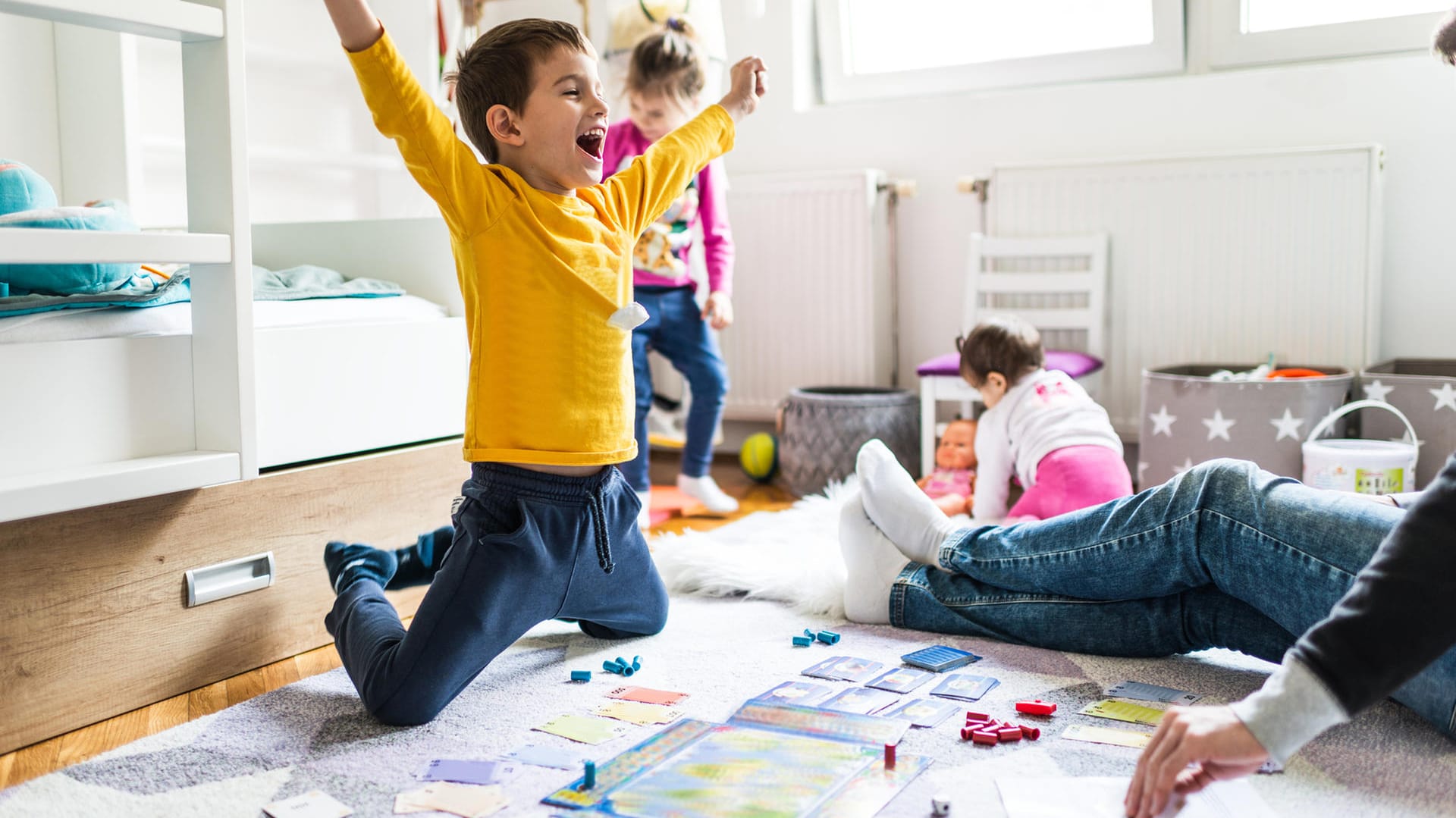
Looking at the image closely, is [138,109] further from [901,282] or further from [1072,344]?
[1072,344]

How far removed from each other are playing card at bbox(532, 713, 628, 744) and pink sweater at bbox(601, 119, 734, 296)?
4.23 ft

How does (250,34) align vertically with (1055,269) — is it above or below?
above

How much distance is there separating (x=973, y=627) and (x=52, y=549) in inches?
40.6

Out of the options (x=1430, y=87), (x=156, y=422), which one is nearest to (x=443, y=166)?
(x=156, y=422)

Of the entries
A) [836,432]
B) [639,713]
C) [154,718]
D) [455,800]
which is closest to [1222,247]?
[836,432]

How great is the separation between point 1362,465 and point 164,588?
1844 mm

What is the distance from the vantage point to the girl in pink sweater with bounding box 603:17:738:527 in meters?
2.23

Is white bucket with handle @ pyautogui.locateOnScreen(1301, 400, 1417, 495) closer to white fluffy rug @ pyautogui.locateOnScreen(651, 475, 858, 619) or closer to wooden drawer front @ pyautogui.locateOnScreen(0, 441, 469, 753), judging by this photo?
white fluffy rug @ pyautogui.locateOnScreen(651, 475, 858, 619)

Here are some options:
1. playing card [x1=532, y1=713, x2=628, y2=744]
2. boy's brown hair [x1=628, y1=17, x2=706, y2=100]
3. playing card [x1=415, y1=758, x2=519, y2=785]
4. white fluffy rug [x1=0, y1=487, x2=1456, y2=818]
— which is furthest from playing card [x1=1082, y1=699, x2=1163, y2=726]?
boy's brown hair [x1=628, y1=17, x2=706, y2=100]

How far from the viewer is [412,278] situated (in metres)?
1.87

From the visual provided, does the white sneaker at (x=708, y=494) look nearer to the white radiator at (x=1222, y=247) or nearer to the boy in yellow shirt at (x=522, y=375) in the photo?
the white radiator at (x=1222, y=247)

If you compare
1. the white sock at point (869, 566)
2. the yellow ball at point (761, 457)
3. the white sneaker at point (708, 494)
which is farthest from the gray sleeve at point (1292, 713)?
the yellow ball at point (761, 457)

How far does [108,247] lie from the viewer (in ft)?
3.81

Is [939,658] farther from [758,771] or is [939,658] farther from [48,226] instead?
[48,226]
